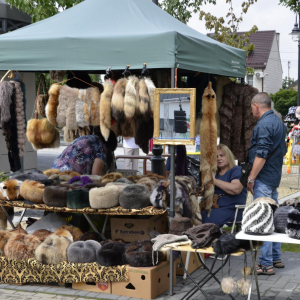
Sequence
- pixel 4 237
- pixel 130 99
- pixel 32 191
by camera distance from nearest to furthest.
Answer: pixel 130 99, pixel 32 191, pixel 4 237

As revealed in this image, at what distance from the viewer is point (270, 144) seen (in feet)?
16.1

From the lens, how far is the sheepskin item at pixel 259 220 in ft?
11.9

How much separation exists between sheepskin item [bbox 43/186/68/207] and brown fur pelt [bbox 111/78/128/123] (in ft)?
2.95

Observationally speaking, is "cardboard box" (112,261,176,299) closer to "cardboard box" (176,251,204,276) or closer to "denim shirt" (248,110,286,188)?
"cardboard box" (176,251,204,276)

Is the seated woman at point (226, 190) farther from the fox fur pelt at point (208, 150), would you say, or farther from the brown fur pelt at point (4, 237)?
the brown fur pelt at point (4, 237)

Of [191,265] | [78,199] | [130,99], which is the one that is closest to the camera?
[130,99]

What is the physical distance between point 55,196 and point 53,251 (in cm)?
53

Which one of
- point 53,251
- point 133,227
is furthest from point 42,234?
point 133,227

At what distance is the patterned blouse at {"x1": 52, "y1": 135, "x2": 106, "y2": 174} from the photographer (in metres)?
5.98

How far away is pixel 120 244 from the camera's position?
466 cm

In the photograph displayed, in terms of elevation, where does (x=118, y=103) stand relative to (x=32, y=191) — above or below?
above

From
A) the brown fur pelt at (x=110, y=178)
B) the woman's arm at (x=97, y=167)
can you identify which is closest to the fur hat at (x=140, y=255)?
the brown fur pelt at (x=110, y=178)

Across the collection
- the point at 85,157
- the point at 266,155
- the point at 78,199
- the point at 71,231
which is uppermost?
the point at 266,155

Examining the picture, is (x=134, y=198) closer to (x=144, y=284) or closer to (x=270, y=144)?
(x=144, y=284)
